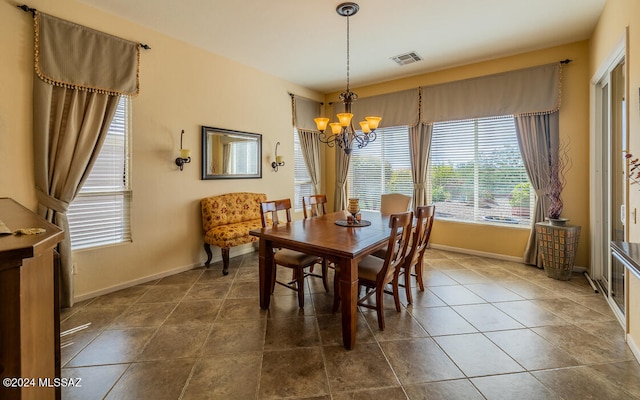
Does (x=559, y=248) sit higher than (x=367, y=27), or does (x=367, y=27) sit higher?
(x=367, y=27)

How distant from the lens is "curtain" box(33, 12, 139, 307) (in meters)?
2.60

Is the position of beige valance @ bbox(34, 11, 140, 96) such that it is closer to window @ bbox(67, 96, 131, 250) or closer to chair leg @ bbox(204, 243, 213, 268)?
window @ bbox(67, 96, 131, 250)

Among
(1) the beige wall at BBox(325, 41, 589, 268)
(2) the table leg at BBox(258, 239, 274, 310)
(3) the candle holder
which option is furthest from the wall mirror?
(1) the beige wall at BBox(325, 41, 589, 268)

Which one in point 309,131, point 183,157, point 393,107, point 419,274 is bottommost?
point 419,274

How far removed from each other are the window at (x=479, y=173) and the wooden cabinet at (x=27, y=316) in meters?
4.79

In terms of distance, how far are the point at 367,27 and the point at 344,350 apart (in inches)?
131

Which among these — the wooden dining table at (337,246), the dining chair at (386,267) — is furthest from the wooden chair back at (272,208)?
the dining chair at (386,267)

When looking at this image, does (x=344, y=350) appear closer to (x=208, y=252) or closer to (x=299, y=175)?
(x=208, y=252)

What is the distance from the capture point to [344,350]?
211 cm

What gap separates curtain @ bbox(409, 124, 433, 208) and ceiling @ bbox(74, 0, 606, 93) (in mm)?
1010

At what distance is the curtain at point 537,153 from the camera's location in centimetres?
382

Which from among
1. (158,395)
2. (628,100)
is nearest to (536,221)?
(628,100)

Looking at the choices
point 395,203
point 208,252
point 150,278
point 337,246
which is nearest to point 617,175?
point 395,203

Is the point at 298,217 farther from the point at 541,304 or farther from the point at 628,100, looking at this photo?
the point at 628,100
